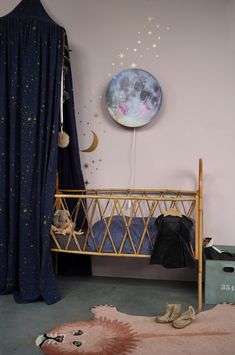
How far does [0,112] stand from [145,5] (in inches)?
59.0

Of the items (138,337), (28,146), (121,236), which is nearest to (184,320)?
(138,337)

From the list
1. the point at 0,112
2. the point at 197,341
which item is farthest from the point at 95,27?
the point at 197,341

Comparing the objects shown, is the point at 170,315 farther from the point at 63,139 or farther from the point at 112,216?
the point at 63,139

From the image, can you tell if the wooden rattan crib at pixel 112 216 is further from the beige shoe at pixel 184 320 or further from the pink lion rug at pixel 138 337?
the pink lion rug at pixel 138 337

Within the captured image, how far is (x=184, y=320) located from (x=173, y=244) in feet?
1.59

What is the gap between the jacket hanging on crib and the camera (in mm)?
2402

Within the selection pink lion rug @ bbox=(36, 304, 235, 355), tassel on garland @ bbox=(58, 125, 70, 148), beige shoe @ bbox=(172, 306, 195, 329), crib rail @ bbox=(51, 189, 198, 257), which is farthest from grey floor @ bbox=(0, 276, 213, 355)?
tassel on garland @ bbox=(58, 125, 70, 148)

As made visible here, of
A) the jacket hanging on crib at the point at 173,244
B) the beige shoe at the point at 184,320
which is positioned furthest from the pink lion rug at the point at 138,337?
the jacket hanging on crib at the point at 173,244

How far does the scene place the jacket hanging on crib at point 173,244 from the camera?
2402 millimetres

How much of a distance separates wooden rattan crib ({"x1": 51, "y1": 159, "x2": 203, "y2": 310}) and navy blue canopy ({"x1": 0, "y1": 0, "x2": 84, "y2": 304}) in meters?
0.15

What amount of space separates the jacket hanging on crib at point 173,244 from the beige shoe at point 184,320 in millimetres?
315

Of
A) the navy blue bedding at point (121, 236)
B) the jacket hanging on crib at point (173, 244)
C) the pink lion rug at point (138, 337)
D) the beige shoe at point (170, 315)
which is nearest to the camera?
the pink lion rug at point (138, 337)

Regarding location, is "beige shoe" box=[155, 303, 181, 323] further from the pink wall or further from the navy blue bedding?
the pink wall

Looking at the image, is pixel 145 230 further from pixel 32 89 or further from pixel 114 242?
pixel 32 89
